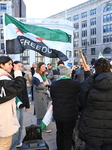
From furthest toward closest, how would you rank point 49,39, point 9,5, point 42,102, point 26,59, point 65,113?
point 9,5 < point 26,59 < point 49,39 < point 42,102 < point 65,113

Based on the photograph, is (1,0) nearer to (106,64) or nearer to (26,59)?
(26,59)

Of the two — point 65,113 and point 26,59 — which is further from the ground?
point 26,59

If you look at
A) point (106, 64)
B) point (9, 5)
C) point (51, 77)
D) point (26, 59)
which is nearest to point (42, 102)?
point (106, 64)

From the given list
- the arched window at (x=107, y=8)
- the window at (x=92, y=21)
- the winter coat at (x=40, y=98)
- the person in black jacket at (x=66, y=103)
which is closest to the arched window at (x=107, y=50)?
the window at (x=92, y=21)

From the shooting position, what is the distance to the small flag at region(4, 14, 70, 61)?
5.52 meters

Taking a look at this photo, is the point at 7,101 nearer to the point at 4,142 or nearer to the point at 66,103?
the point at 4,142

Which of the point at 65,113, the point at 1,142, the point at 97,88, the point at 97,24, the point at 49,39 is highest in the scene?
the point at 97,24

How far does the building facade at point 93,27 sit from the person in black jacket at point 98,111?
5072 cm

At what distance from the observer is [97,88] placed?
8.30 feet

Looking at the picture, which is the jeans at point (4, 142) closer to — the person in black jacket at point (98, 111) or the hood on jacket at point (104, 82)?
the person in black jacket at point (98, 111)

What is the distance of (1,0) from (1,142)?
44.3 m

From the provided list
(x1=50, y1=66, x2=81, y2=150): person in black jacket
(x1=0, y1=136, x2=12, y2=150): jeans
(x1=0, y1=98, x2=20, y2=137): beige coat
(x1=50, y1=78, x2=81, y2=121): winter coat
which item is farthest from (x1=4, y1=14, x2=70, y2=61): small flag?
(x1=0, y1=136, x2=12, y2=150): jeans

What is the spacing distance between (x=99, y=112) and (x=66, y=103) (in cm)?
79

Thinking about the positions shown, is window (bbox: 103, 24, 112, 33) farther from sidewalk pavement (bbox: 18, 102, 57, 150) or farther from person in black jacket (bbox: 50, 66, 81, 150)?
person in black jacket (bbox: 50, 66, 81, 150)
